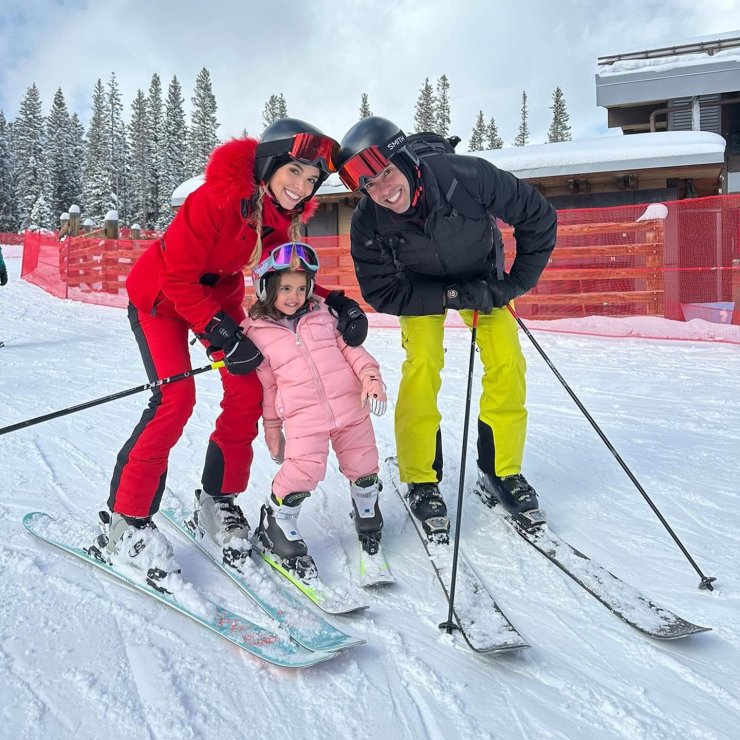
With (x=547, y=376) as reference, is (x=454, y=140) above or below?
above

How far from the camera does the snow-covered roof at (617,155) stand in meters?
10.8

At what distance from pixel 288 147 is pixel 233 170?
25 cm

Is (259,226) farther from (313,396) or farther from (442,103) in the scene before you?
(442,103)

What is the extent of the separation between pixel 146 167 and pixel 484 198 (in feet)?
176

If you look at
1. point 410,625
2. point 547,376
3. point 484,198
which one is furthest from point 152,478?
point 547,376

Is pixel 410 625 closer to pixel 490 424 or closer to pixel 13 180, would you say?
pixel 490 424

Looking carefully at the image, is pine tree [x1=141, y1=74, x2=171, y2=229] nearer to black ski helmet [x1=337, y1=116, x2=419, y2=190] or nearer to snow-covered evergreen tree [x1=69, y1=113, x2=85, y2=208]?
snow-covered evergreen tree [x1=69, y1=113, x2=85, y2=208]

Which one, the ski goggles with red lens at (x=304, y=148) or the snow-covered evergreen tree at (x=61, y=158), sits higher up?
the snow-covered evergreen tree at (x=61, y=158)

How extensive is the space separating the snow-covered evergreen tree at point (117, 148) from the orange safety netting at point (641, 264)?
45502 mm

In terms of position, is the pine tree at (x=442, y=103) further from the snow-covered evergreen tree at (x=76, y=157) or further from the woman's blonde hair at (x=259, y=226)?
the woman's blonde hair at (x=259, y=226)

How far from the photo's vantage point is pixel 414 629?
7.09 ft

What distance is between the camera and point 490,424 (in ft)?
10.4

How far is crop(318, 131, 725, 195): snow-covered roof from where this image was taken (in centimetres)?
1084

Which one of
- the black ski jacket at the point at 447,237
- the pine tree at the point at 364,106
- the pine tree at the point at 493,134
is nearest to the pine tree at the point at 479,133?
the pine tree at the point at 493,134
